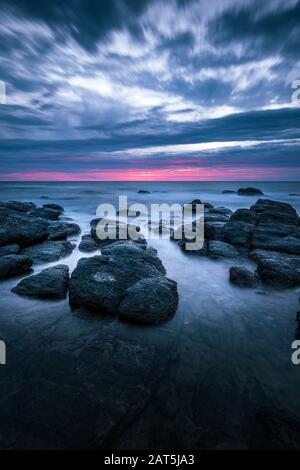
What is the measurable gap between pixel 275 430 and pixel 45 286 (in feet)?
17.5

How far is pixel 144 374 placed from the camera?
3918 mm

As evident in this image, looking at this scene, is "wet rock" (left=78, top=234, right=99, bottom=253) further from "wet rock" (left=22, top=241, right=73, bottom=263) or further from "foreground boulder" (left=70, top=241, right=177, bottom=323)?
"foreground boulder" (left=70, top=241, right=177, bottom=323)

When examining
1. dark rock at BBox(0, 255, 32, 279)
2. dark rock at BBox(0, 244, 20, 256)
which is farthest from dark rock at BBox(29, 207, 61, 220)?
dark rock at BBox(0, 255, 32, 279)

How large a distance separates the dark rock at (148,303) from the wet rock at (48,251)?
4733mm

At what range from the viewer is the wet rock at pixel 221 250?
9.93 m

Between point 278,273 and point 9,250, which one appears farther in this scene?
point 9,250

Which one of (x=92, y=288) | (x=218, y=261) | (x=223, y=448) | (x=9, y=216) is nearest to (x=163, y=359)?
(x=223, y=448)

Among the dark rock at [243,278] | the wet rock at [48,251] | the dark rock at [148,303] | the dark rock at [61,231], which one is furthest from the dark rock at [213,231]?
the dark rock at [61,231]

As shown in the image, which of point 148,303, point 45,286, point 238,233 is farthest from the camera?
point 238,233

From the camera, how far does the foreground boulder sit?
548 cm

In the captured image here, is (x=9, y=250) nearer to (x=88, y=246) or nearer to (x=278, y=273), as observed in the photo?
(x=88, y=246)

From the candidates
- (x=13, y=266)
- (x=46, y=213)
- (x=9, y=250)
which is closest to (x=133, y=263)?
(x=13, y=266)

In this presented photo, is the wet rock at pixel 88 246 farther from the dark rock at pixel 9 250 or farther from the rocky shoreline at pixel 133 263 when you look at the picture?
the dark rock at pixel 9 250

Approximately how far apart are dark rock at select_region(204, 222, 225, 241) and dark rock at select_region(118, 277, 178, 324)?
6.69 m
